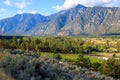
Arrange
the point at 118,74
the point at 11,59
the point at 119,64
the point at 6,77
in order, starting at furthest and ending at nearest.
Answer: the point at 119,64 < the point at 118,74 < the point at 11,59 < the point at 6,77

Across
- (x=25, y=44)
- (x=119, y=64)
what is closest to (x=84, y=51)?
(x=25, y=44)

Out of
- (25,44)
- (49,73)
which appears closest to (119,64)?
(49,73)

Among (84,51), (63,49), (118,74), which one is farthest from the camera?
(84,51)

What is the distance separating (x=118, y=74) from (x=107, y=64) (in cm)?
473

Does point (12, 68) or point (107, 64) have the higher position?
point (12, 68)

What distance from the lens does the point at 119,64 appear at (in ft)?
238

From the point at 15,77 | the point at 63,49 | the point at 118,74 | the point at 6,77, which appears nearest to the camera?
the point at 6,77

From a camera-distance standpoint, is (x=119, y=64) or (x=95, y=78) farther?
(x=119, y=64)

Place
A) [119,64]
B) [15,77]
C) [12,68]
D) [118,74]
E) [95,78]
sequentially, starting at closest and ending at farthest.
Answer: [15,77], [12,68], [95,78], [118,74], [119,64]

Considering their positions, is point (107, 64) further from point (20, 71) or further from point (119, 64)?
point (20, 71)

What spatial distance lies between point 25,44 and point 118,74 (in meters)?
76.3

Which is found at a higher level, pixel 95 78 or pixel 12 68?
pixel 12 68

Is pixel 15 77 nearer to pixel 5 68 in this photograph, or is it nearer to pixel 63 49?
pixel 5 68

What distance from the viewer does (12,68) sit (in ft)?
40.7
